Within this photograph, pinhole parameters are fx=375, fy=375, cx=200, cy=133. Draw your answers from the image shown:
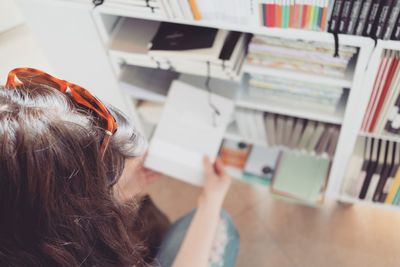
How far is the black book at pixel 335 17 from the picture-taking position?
80cm

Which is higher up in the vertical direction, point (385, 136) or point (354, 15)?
point (354, 15)

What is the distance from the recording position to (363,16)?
0.80 m

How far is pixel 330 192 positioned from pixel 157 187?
731 mm

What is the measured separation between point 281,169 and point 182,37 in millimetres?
742

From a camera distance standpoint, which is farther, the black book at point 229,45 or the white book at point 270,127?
the white book at point 270,127

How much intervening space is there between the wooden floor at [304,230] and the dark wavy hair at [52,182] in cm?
92

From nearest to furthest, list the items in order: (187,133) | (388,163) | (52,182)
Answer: (52,182)
(388,163)
(187,133)

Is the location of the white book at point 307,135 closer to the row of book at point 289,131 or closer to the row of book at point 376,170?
the row of book at point 289,131

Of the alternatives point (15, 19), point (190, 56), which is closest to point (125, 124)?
point (190, 56)

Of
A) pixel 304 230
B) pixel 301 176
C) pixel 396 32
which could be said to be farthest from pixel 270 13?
pixel 304 230

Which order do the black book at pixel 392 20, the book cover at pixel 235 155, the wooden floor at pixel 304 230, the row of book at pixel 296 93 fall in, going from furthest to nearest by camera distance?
1. the book cover at pixel 235 155
2. the wooden floor at pixel 304 230
3. the row of book at pixel 296 93
4. the black book at pixel 392 20

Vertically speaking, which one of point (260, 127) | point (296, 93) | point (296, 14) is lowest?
point (260, 127)

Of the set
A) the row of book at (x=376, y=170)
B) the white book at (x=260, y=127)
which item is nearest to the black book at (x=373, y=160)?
the row of book at (x=376, y=170)

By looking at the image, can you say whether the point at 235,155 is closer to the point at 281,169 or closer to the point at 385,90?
the point at 281,169
